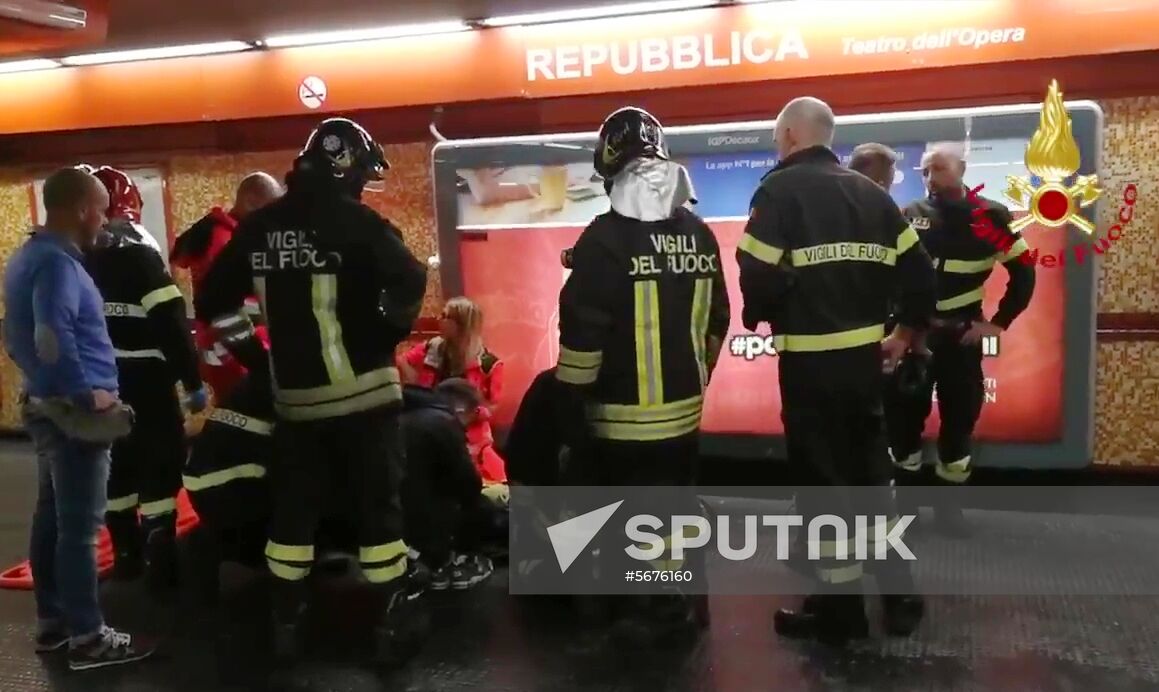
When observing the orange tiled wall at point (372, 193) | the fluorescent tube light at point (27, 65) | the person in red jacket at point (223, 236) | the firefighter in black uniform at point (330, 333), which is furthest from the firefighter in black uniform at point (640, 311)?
the fluorescent tube light at point (27, 65)

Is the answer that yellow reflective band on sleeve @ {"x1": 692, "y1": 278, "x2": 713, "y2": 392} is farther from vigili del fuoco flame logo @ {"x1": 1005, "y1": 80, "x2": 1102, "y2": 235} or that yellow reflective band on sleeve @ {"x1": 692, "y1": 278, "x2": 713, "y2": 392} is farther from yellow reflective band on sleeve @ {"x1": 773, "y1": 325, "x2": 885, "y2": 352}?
vigili del fuoco flame logo @ {"x1": 1005, "y1": 80, "x2": 1102, "y2": 235}

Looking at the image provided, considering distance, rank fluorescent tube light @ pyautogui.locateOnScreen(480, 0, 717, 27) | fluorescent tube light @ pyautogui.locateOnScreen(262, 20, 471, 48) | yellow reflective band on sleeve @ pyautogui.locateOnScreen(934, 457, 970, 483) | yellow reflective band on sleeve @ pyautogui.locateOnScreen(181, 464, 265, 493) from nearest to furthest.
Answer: yellow reflective band on sleeve @ pyautogui.locateOnScreen(181, 464, 265, 493), yellow reflective band on sleeve @ pyautogui.locateOnScreen(934, 457, 970, 483), fluorescent tube light @ pyautogui.locateOnScreen(480, 0, 717, 27), fluorescent tube light @ pyautogui.locateOnScreen(262, 20, 471, 48)

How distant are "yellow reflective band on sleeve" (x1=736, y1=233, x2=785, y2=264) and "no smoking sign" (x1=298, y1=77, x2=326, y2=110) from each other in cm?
331

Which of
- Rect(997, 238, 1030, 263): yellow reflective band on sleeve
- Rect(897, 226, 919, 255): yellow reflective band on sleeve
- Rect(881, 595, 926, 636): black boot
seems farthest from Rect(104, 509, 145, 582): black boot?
Rect(997, 238, 1030, 263): yellow reflective band on sleeve

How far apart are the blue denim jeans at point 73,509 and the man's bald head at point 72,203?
60 cm

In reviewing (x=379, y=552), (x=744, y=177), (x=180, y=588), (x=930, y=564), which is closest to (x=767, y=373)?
(x=744, y=177)

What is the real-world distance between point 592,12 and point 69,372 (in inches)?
122

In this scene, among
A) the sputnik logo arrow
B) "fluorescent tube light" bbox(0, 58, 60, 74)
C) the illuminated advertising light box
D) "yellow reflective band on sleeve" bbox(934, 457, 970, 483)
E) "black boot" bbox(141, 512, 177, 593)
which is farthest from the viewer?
Answer: "fluorescent tube light" bbox(0, 58, 60, 74)

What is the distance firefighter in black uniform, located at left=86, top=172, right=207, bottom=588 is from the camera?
395cm

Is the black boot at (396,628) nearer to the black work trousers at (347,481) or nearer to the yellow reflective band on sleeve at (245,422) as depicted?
the black work trousers at (347,481)

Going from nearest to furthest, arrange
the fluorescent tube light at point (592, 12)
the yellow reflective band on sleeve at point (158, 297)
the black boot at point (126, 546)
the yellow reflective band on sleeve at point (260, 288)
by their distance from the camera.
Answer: the yellow reflective band on sleeve at point (260, 288)
the yellow reflective band on sleeve at point (158, 297)
the black boot at point (126, 546)
the fluorescent tube light at point (592, 12)

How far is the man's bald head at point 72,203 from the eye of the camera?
10.8 feet

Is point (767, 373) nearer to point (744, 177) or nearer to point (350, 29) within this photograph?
point (744, 177)

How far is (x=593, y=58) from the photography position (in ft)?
17.4
